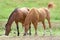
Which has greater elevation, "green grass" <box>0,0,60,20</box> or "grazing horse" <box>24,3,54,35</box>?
"green grass" <box>0,0,60,20</box>

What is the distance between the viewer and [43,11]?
748 inches

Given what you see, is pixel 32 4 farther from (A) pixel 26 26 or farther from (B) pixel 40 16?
(A) pixel 26 26

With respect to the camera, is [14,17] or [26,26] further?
[14,17]

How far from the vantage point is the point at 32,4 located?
108 ft

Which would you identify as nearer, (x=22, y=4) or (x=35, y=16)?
(x=35, y=16)

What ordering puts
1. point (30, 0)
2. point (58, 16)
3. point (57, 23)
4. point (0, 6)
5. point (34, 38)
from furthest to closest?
point (30, 0)
point (0, 6)
point (58, 16)
point (57, 23)
point (34, 38)

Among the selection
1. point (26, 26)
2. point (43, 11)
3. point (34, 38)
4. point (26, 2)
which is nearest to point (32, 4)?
point (26, 2)

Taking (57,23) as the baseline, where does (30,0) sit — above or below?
above

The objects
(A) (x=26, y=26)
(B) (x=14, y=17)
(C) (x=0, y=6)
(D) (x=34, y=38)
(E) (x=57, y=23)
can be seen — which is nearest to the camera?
(D) (x=34, y=38)

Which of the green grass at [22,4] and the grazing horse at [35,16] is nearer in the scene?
the grazing horse at [35,16]

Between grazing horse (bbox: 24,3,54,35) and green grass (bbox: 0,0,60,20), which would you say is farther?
green grass (bbox: 0,0,60,20)

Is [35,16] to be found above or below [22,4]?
below

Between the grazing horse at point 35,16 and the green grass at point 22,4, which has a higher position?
the green grass at point 22,4

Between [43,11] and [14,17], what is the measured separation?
206cm
